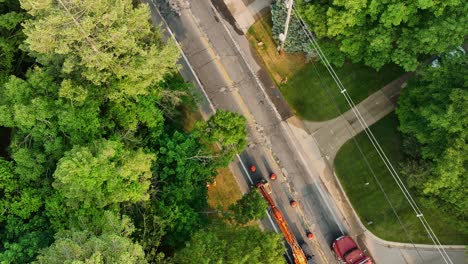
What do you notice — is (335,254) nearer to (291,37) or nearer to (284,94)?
(284,94)

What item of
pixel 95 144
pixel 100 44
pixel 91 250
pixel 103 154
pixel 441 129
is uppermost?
pixel 100 44

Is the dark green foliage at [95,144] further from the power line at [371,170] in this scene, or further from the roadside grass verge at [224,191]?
the power line at [371,170]

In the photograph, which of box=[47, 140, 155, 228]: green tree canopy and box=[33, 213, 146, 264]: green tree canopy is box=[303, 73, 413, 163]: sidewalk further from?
box=[33, 213, 146, 264]: green tree canopy

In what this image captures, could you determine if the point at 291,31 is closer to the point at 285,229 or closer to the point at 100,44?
the point at 100,44

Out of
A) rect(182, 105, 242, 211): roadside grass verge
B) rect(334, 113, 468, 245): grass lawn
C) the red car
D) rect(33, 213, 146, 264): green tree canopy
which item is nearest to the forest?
rect(33, 213, 146, 264): green tree canopy

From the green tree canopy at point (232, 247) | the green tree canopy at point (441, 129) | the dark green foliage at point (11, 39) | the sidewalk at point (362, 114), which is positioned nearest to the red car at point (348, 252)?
the sidewalk at point (362, 114)

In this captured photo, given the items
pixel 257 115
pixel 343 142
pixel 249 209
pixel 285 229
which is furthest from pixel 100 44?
pixel 343 142

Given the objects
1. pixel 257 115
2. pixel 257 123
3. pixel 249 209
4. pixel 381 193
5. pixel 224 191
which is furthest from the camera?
pixel 257 115
